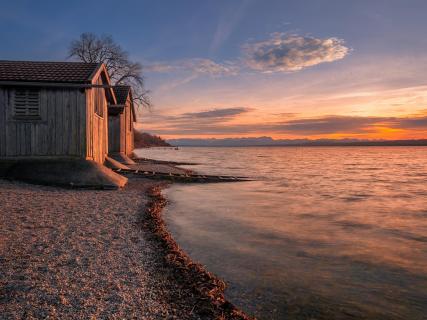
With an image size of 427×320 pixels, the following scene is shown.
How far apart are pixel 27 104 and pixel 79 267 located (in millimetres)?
11909

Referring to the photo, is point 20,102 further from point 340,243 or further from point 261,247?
point 340,243

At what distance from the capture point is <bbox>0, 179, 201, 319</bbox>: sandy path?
475 centimetres

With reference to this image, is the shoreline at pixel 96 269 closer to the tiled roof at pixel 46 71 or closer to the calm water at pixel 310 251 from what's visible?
the calm water at pixel 310 251

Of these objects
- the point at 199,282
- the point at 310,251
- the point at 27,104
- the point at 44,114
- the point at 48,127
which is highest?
the point at 27,104

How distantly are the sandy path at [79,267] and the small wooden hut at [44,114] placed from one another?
5.10 metres

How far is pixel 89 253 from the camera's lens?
6.95m

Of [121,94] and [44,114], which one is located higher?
[121,94]

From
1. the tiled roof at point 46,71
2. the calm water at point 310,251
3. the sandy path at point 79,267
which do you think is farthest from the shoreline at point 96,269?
the tiled roof at point 46,71

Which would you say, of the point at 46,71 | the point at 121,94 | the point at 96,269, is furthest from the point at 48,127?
the point at 121,94

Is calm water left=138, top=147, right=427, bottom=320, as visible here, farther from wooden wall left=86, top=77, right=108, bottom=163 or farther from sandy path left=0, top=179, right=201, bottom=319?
wooden wall left=86, top=77, right=108, bottom=163

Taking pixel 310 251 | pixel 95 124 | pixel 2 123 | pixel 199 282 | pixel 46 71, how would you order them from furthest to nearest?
A: pixel 95 124
pixel 46 71
pixel 2 123
pixel 310 251
pixel 199 282

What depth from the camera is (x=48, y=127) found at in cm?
1569

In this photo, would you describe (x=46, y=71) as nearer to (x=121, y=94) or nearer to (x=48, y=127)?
(x=48, y=127)

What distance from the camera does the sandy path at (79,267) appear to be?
4.75 m
